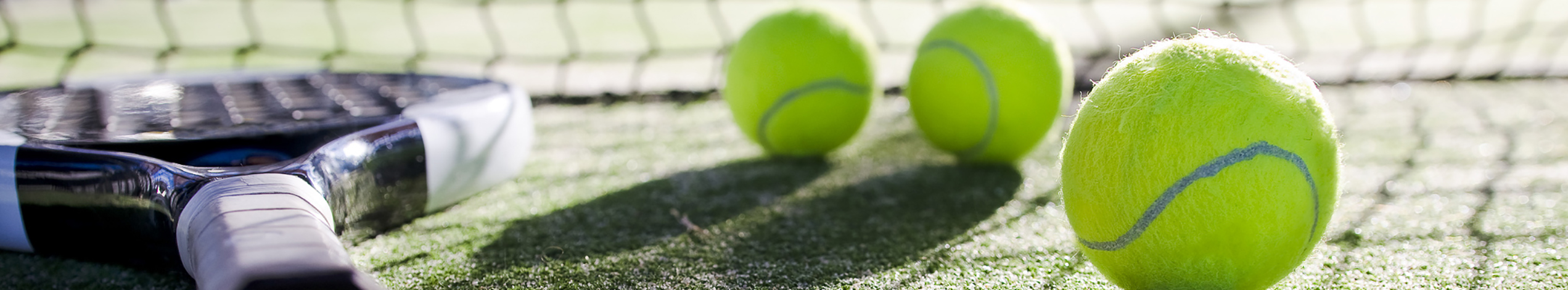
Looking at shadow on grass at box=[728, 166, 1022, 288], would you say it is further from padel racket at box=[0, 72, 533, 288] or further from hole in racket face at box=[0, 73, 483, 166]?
hole in racket face at box=[0, 73, 483, 166]

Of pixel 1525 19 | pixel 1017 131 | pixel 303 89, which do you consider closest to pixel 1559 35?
pixel 1525 19

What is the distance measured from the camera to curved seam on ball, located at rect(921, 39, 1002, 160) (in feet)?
6.23

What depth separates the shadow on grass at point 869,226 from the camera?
4.66ft

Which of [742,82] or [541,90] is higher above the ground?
[742,82]

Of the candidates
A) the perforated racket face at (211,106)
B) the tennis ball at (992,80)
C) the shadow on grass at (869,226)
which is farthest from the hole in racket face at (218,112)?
the tennis ball at (992,80)

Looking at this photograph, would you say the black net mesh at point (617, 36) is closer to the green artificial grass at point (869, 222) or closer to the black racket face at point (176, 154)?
the black racket face at point (176, 154)

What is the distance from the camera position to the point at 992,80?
1.90 metres

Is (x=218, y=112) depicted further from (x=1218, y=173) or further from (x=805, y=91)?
(x=1218, y=173)

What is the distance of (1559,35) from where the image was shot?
11.7ft

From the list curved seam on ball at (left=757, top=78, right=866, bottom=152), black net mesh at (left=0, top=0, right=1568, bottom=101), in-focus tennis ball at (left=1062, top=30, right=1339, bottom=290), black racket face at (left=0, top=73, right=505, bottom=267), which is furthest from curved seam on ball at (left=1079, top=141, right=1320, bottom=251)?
black net mesh at (left=0, top=0, right=1568, bottom=101)

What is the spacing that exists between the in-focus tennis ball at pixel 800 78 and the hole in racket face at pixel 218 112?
0.63m

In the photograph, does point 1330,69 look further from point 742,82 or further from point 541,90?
point 541,90

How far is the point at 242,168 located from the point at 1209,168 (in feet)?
4.24

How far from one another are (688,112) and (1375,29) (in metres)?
3.18
